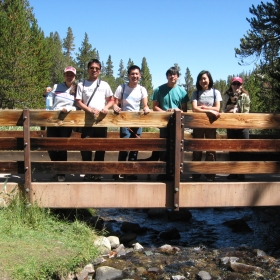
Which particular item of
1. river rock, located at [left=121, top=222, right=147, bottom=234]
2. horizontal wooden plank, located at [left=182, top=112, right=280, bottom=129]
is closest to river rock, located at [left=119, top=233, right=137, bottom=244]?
river rock, located at [left=121, top=222, right=147, bottom=234]

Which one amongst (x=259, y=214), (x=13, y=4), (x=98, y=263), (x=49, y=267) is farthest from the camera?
(x=13, y=4)

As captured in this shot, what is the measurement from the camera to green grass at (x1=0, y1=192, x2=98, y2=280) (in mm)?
4266

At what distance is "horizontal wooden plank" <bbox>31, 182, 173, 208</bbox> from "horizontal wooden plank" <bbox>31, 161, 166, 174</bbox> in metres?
0.18

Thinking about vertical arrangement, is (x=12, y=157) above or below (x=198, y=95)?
below

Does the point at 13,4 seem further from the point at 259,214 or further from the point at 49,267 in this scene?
the point at 49,267

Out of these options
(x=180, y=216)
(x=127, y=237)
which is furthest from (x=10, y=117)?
(x=180, y=216)

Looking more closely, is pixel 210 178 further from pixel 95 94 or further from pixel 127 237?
pixel 95 94

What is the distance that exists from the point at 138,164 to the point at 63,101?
1.55m

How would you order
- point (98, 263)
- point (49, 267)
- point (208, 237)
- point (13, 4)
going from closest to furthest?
point (49, 267) < point (98, 263) < point (208, 237) < point (13, 4)

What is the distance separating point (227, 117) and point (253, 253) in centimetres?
230

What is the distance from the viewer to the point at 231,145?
562 centimetres

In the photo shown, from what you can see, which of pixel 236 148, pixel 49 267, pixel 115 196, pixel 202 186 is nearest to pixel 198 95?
pixel 236 148

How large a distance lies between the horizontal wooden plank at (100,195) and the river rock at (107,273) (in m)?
0.89

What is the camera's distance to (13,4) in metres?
28.8
